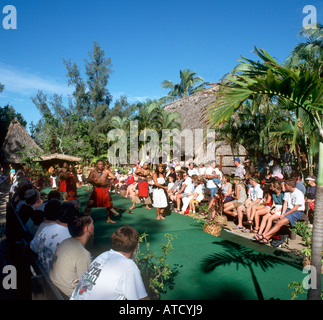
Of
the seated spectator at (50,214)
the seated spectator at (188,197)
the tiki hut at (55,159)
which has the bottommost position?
the seated spectator at (188,197)

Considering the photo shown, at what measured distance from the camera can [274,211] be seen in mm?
6609

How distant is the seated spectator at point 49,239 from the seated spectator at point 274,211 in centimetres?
437

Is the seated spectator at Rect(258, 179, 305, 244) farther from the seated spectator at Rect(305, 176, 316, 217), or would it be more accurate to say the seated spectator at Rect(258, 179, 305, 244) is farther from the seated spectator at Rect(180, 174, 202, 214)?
A: the seated spectator at Rect(180, 174, 202, 214)

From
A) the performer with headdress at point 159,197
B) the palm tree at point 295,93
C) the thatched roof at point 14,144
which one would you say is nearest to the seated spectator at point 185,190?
the performer with headdress at point 159,197

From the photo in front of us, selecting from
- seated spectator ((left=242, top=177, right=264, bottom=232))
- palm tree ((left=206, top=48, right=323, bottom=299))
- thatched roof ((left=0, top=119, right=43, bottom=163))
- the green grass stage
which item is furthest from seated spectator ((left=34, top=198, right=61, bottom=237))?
thatched roof ((left=0, top=119, right=43, bottom=163))

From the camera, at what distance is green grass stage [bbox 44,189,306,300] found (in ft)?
12.6

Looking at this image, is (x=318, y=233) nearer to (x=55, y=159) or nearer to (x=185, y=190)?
(x=185, y=190)

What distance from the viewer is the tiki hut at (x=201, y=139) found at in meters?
15.6

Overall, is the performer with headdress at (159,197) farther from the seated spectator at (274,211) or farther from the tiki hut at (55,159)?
the tiki hut at (55,159)

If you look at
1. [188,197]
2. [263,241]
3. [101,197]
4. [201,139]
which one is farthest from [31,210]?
[201,139]

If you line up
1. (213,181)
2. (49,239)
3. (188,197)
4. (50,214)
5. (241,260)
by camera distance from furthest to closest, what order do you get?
(213,181)
(188,197)
(241,260)
(50,214)
(49,239)

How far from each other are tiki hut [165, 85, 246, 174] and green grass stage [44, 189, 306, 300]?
24.5ft

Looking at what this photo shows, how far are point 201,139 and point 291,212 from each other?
12639 mm
